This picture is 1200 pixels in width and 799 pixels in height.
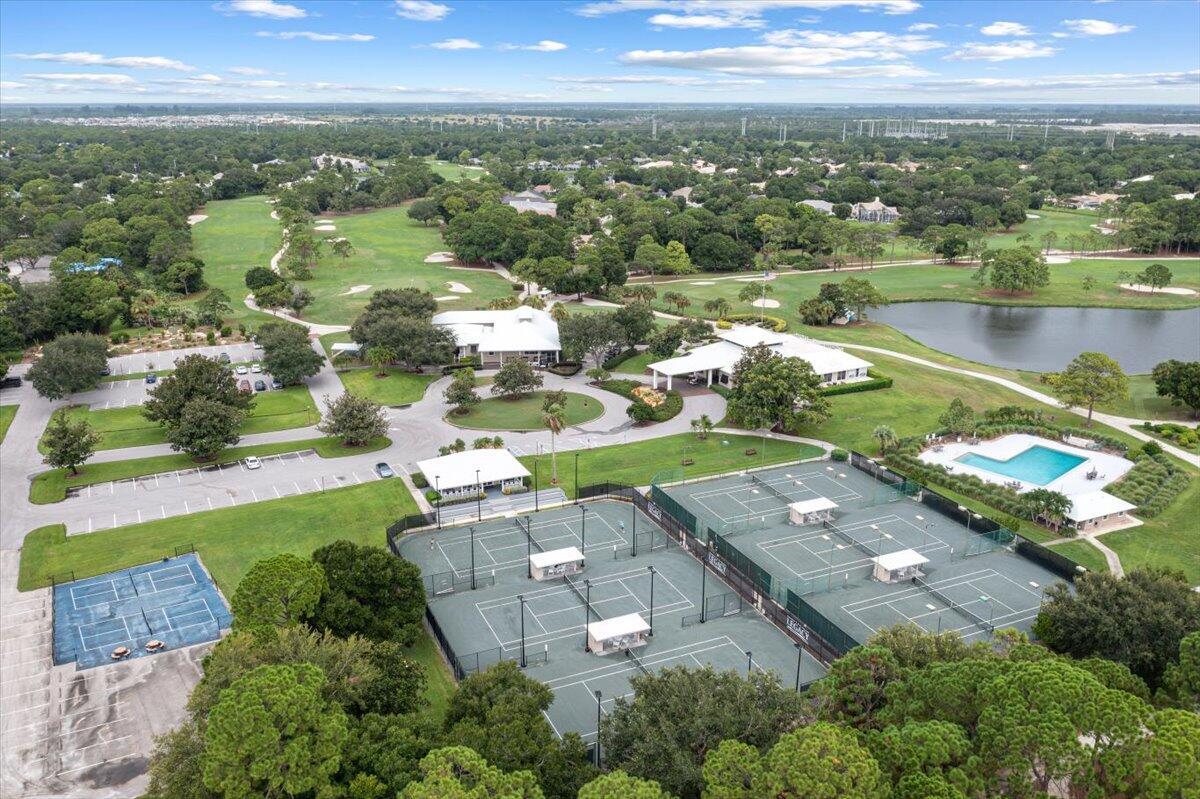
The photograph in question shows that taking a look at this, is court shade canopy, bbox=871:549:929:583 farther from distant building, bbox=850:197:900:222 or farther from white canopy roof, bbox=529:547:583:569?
distant building, bbox=850:197:900:222

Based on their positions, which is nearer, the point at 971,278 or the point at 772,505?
the point at 772,505

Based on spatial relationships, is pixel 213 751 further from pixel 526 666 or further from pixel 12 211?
pixel 12 211

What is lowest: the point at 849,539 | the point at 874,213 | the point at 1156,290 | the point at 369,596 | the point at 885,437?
the point at 849,539

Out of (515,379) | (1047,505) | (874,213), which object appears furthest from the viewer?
(874,213)

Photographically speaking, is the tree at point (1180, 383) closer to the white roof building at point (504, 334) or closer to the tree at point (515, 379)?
the tree at point (515, 379)

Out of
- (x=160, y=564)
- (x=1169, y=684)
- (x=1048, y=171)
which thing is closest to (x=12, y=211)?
(x=160, y=564)

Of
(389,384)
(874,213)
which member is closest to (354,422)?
(389,384)

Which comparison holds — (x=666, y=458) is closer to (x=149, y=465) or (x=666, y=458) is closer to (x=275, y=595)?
(x=275, y=595)

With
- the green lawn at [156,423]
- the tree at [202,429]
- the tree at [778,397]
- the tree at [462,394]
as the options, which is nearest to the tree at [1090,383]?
the tree at [778,397]
